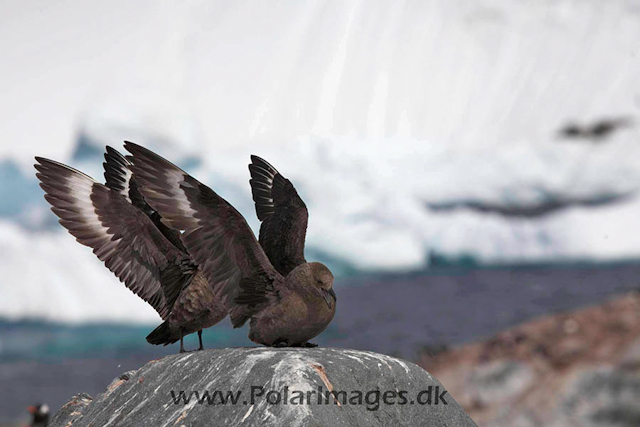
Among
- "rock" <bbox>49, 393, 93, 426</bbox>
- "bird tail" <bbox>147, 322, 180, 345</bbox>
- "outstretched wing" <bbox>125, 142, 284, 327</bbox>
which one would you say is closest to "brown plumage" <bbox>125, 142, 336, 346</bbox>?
"outstretched wing" <bbox>125, 142, 284, 327</bbox>

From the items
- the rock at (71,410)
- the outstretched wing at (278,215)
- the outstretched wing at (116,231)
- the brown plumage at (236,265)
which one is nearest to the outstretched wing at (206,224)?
the brown plumage at (236,265)

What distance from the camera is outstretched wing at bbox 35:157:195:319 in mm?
7688

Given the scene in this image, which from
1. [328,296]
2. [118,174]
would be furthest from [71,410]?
[328,296]

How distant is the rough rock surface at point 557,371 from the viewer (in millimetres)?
19203

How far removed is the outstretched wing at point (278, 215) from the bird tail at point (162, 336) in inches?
53.8


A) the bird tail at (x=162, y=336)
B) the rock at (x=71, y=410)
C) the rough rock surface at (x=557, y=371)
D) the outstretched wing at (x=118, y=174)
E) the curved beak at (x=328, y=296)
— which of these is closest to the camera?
the curved beak at (x=328, y=296)

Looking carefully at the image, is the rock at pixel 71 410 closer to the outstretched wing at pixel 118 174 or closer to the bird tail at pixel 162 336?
the bird tail at pixel 162 336


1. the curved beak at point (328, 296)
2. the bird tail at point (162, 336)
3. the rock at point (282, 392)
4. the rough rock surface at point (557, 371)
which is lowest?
the rock at point (282, 392)

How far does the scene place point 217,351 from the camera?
6363 mm

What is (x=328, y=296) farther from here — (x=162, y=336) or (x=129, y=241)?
(x=129, y=241)

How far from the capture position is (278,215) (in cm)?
764

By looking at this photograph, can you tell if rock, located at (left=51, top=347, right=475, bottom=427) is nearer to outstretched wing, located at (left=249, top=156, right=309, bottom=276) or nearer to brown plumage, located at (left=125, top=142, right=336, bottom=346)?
brown plumage, located at (left=125, top=142, right=336, bottom=346)

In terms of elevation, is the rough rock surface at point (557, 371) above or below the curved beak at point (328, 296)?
above

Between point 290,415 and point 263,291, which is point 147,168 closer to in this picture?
point 263,291
